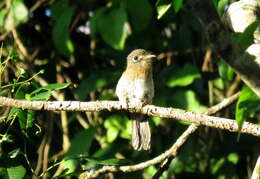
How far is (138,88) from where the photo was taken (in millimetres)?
4562

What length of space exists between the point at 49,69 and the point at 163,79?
125 cm

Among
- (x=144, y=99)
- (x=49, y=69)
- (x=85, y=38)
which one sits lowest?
(x=144, y=99)

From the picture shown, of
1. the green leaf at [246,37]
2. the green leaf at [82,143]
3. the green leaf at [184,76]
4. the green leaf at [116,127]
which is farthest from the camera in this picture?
the green leaf at [116,127]

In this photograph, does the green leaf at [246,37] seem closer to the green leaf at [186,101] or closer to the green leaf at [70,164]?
the green leaf at [70,164]

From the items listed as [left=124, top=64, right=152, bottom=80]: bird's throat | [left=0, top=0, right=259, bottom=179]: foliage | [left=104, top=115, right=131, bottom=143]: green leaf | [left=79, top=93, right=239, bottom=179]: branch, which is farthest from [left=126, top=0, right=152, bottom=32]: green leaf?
[left=79, top=93, right=239, bottom=179]: branch

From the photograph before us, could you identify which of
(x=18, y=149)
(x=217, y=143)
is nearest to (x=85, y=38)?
(x=217, y=143)

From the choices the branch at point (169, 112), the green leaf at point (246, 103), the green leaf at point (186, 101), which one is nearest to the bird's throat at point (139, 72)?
the green leaf at point (186, 101)

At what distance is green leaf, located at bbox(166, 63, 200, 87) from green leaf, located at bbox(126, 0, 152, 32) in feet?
1.61

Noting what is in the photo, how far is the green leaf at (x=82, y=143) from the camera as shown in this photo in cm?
393

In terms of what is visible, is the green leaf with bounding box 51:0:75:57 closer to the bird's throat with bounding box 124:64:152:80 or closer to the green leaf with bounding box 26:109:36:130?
the bird's throat with bounding box 124:64:152:80

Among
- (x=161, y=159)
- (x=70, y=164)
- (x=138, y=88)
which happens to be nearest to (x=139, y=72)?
(x=138, y=88)

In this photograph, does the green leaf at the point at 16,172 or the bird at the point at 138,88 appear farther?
the bird at the point at 138,88

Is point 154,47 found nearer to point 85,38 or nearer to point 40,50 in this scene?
point 85,38

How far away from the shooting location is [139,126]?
4559mm
